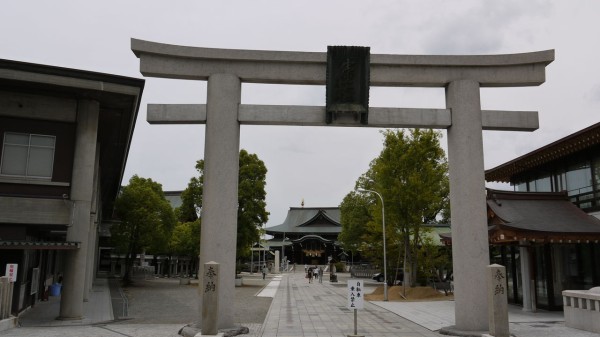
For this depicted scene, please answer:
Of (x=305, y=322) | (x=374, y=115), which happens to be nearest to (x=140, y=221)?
(x=305, y=322)

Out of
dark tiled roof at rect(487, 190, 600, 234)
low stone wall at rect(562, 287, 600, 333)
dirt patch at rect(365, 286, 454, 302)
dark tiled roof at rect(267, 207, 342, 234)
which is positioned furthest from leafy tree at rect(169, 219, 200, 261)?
dark tiled roof at rect(267, 207, 342, 234)

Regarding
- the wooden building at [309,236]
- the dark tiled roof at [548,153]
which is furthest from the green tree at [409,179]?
the wooden building at [309,236]

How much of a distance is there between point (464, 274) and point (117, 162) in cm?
2134

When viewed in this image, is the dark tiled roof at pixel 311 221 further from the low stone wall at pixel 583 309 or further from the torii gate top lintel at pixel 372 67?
the torii gate top lintel at pixel 372 67

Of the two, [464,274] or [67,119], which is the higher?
[67,119]

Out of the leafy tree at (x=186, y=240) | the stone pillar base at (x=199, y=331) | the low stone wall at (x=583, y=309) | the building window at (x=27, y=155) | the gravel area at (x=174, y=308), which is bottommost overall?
the gravel area at (x=174, y=308)

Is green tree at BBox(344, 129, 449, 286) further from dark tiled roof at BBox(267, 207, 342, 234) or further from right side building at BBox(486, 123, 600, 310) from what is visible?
dark tiled roof at BBox(267, 207, 342, 234)

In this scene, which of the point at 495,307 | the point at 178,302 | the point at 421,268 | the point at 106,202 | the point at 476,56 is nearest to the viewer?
the point at 495,307

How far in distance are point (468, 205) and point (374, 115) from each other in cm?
399

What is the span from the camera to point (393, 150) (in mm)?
30047

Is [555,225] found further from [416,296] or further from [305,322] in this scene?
[416,296]

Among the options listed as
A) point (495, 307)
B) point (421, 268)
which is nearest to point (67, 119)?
point (495, 307)

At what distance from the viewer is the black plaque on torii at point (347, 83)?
14688mm

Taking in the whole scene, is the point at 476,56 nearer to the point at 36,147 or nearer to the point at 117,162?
the point at 36,147
